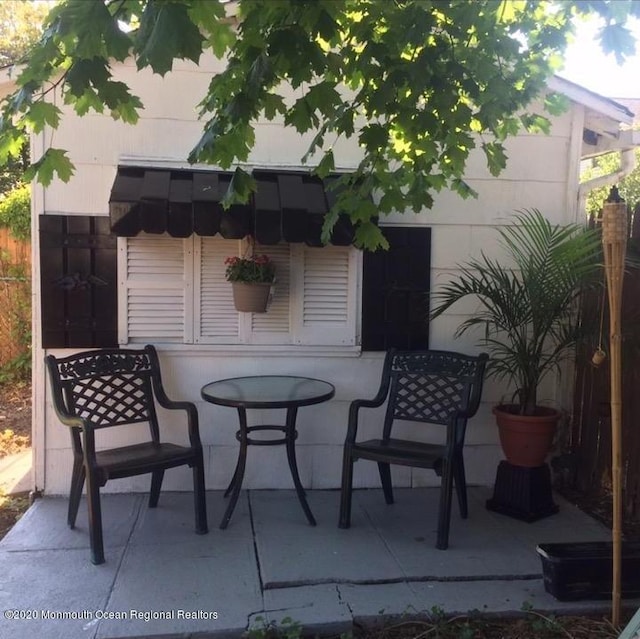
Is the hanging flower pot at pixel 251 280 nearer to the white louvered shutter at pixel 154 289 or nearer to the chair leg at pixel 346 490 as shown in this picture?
the white louvered shutter at pixel 154 289

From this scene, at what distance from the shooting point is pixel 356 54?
9.64 ft

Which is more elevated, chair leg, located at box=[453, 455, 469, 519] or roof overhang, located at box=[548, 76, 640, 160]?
roof overhang, located at box=[548, 76, 640, 160]

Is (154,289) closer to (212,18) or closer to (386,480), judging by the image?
(386,480)

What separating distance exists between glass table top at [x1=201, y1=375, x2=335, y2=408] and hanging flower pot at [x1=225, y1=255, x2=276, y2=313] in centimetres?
49

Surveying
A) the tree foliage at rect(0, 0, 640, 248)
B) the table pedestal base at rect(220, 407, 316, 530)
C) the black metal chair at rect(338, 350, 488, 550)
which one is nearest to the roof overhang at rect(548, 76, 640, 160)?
the tree foliage at rect(0, 0, 640, 248)

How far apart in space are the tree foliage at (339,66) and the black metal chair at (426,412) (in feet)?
3.84

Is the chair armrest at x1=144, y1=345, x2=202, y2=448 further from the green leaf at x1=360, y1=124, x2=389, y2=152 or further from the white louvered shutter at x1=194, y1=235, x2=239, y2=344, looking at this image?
the green leaf at x1=360, y1=124, x2=389, y2=152

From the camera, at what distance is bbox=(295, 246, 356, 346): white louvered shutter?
15.3 ft

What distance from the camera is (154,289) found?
4531mm

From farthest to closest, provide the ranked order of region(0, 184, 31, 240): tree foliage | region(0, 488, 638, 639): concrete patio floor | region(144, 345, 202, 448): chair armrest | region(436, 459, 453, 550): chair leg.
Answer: region(0, 184, 31, 240): tree foliage, region(144, 345, 202, 448): chair armrest, region(436, 459, 453, 550): chair leg, region(0, 488, 638, 639): concrete patio floor

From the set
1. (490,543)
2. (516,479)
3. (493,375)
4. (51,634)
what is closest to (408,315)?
(493,375)

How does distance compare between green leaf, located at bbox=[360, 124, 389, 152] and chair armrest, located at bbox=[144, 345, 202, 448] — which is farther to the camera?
chair armrest, located at bbox=[144, 345, 202, 448]

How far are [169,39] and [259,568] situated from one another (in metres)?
2.65

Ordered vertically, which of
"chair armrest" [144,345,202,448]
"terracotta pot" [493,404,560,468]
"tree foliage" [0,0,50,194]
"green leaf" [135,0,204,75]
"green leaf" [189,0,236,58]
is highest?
"tree foliage" [0,0,50,194]
